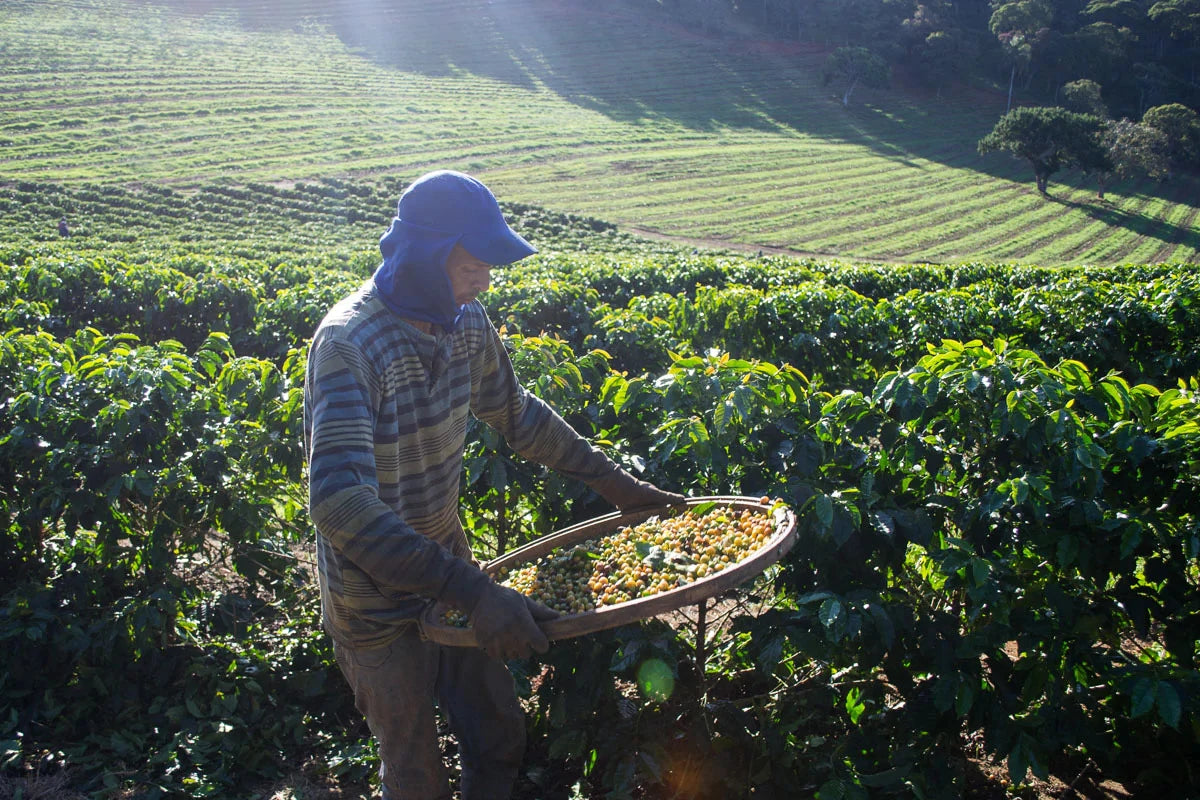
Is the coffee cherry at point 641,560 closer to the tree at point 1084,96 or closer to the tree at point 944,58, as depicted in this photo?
the tree at point 1084,96

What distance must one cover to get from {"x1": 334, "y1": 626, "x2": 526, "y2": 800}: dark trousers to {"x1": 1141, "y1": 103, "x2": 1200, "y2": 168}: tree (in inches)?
2035

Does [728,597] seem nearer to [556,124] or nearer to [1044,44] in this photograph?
[556,124]

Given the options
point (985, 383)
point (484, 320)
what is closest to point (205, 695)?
point (484, 320)

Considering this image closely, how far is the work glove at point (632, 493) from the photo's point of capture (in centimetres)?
280

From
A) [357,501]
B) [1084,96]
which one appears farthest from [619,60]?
[357,501]

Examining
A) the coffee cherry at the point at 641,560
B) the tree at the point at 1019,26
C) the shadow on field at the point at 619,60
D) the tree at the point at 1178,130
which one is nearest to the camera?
→ the coffee cherry at the point at 641,560

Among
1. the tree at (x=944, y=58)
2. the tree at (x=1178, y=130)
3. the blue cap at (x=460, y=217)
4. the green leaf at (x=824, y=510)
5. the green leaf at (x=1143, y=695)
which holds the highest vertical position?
the tree at (x=944, y=58)

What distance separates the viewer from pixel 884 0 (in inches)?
2461

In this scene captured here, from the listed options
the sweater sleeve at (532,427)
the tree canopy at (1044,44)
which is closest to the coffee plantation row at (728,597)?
the sweater sleeve at (532,427)

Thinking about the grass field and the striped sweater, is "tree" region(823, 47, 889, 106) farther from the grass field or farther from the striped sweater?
the striped sweater

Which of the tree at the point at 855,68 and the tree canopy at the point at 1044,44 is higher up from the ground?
the tree canopy at the point at 1044,44

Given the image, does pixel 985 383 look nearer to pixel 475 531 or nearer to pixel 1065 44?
pixel 475 531

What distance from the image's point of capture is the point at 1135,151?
142 feet

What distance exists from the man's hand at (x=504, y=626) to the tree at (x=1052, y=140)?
45620mm
